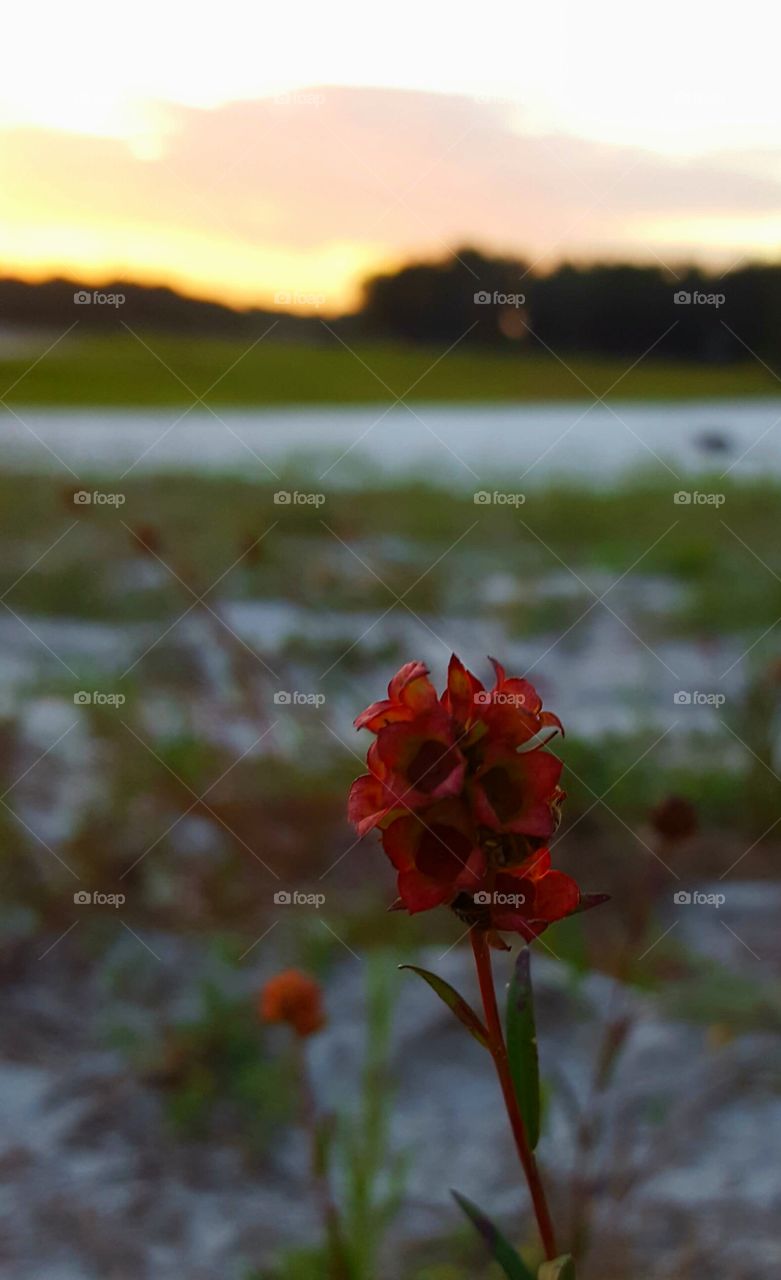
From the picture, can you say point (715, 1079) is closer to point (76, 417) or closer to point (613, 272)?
point (613, 272)

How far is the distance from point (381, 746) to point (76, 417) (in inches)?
51.5

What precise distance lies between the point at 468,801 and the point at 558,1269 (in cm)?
10

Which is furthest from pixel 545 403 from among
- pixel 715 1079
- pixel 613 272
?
pixel 715 1079

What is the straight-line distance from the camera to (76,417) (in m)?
1.50

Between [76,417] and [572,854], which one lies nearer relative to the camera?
[572,854]

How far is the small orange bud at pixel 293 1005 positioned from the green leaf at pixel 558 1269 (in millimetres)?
366

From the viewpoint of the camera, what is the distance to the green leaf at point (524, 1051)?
0.31 m

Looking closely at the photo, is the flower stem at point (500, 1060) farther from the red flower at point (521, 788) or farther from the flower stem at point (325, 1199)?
the flower stem at point (325, 1199)

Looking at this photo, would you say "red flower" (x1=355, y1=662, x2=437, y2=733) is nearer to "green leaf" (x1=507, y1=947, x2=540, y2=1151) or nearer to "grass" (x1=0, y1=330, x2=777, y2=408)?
"green leaf" (x1=507, y1=947, x2=540, y2=1151)

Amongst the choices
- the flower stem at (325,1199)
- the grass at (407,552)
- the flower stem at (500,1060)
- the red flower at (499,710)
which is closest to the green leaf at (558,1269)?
the flower stem at (500,1060)

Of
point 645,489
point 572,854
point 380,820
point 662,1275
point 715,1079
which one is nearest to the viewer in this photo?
point 380,820

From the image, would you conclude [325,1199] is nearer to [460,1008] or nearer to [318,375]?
[460,1008]

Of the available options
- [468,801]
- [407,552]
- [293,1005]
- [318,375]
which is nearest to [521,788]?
[468,801]

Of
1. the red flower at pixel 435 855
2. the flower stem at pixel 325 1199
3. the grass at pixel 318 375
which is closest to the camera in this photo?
the red flower at pixel 435 855
